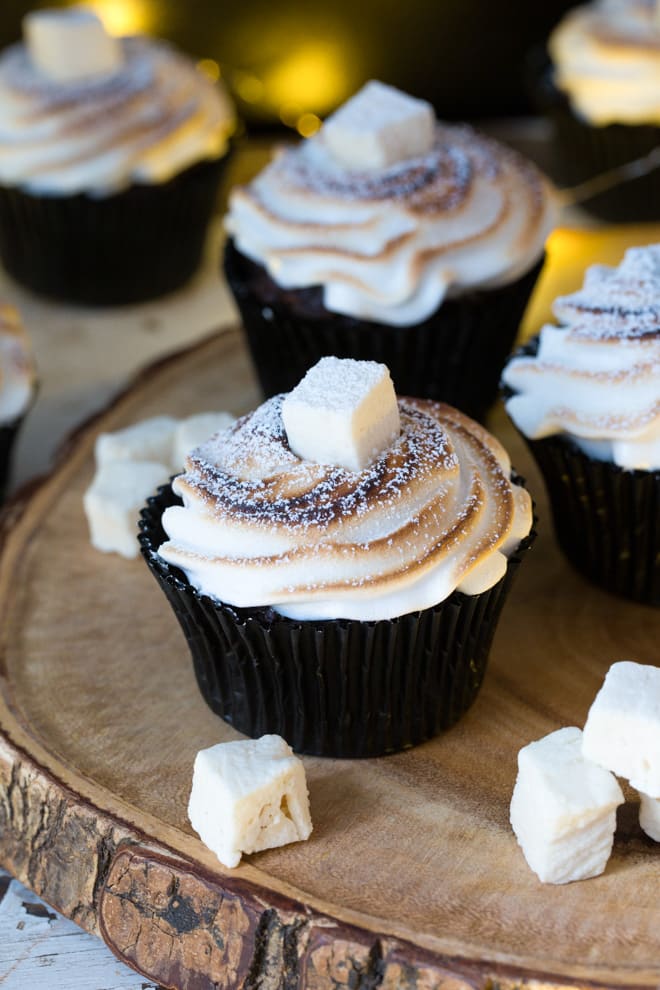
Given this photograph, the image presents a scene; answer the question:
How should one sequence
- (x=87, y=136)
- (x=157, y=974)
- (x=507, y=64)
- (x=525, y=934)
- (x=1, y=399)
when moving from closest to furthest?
(x=525, y=934) < (x=157, y=974) < (x=1, y=399) < (x=87, y=136) < (x=507, y=64)

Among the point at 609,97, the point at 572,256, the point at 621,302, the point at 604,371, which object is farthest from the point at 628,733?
the point at 609,97

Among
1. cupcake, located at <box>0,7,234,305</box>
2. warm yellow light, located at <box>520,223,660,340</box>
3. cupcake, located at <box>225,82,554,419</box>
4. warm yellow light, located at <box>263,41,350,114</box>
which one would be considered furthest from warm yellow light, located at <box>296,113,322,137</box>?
cupcake, located at <box>225,82,554,419</box>

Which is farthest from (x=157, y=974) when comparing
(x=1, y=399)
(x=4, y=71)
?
(x=4, y=71)

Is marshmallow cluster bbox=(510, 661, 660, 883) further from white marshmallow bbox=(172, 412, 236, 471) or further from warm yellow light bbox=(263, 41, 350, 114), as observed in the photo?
warm yellow light bbox=(263, 41, 350, 114)

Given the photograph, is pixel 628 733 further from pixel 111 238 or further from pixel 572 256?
pixel 111 238

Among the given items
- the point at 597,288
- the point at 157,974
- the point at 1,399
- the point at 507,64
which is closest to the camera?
the point at 157,974

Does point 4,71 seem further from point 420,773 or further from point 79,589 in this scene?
point 420,773

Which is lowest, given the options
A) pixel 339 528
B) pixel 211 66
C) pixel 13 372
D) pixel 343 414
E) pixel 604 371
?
pixel 211 66

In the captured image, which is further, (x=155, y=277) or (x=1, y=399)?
(x=155, y=277)
